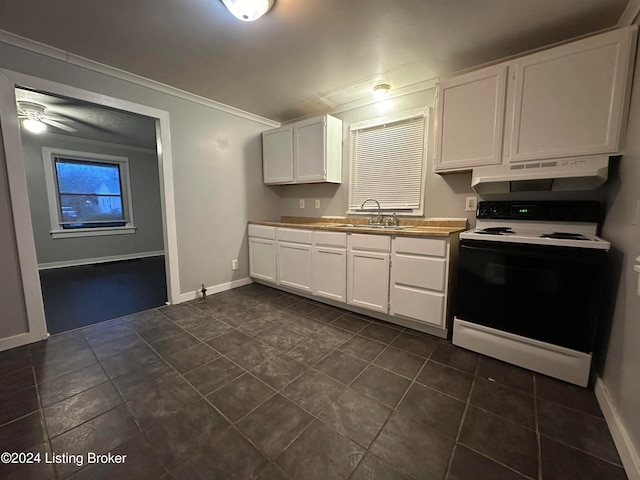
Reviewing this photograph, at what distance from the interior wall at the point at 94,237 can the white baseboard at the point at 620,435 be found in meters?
6.52

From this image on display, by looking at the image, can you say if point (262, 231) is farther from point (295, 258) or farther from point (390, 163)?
point (390, 163)

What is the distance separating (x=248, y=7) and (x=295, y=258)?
2213 millimetres

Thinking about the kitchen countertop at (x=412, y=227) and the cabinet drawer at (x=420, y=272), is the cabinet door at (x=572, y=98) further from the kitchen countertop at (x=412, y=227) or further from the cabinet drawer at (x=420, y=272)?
the cabinet drawer at (x=420, y=272)

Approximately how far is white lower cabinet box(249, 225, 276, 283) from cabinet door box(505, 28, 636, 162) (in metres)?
2.56

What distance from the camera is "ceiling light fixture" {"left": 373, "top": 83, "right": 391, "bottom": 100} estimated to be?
2.55 metres

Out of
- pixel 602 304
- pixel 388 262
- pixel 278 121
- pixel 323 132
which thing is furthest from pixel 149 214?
pixel 602 304

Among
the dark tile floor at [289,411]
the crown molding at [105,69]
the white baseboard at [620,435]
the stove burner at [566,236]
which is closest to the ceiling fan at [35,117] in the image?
the crown molding at [105,69]

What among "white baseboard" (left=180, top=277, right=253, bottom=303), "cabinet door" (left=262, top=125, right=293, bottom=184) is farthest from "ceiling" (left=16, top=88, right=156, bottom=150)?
"white baseboard" (left=180, top=277, right=253, bottom=303)

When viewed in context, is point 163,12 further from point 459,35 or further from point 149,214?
point 149,214

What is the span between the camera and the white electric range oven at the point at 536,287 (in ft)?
5.08

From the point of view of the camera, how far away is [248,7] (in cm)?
150

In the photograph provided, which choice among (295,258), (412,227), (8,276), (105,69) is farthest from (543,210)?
(8,276)

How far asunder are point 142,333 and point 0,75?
2.16 meters

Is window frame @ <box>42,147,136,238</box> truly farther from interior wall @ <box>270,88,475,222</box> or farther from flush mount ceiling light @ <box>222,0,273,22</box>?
flush mount ceiling light @ <box>222,0,273,22</box>
